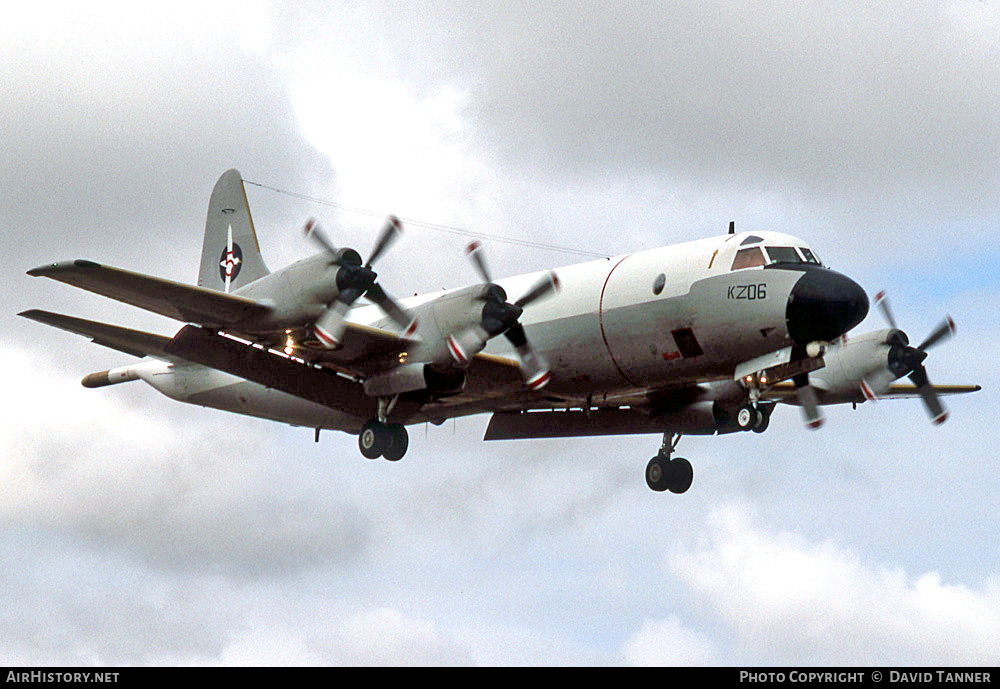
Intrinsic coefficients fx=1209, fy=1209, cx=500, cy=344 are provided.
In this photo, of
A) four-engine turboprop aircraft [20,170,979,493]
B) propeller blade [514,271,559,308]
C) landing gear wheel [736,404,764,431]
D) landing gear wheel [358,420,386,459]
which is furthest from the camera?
landing gear wheel [358,420,386,459]

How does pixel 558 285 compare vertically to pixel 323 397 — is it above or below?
above

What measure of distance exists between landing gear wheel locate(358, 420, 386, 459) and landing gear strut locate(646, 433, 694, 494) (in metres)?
7.56

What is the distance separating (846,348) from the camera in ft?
91.6

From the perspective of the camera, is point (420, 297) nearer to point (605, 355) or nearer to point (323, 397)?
point (323, 397)

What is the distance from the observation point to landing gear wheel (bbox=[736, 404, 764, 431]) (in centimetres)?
2409

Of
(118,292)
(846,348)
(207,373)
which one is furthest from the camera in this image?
(207,373)

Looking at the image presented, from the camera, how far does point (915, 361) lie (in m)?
26.7

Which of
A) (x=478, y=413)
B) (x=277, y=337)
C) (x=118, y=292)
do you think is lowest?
(x=478, y=413)

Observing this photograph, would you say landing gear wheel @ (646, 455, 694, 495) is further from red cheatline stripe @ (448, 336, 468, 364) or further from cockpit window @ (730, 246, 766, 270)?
red cheatline stripe @ (448, 336, 468, 364)

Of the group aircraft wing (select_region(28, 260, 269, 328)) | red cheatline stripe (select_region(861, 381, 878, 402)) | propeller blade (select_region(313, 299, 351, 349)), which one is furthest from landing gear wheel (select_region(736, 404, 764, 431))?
aircraft wing (select_region(28, 260, 269, 328))

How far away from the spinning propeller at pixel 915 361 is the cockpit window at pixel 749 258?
5.32m
